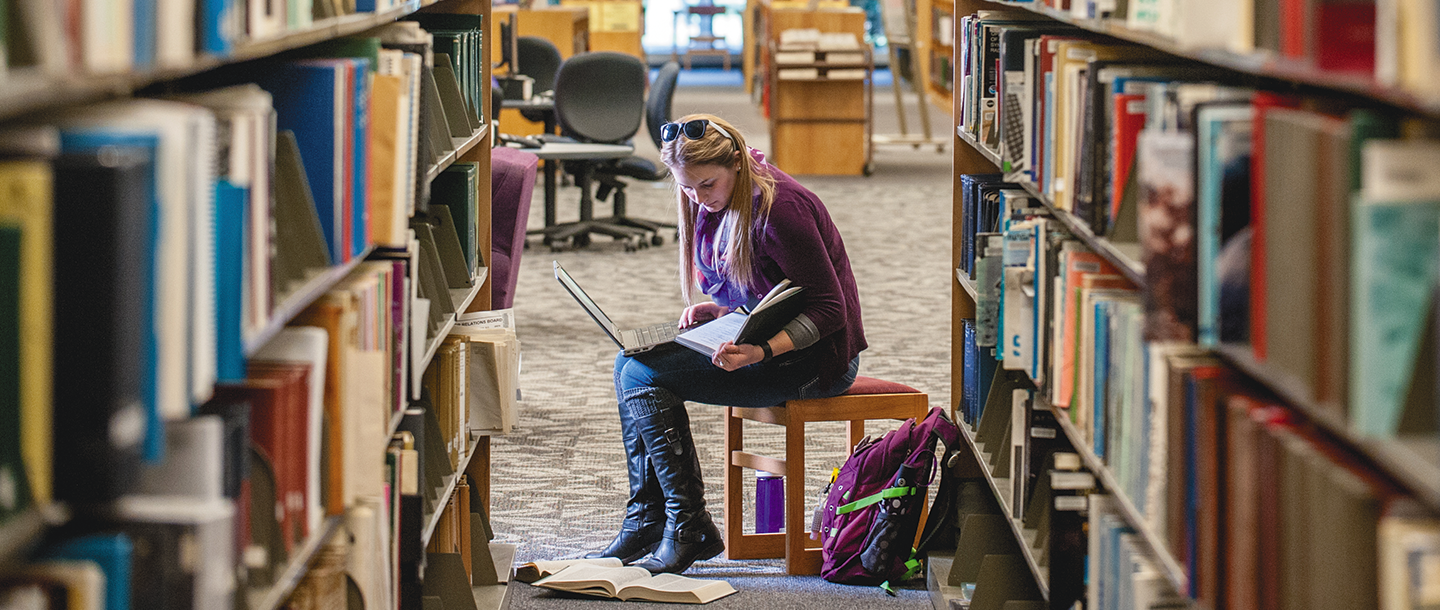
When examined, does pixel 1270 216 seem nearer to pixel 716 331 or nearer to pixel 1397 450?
pixel 1397 450

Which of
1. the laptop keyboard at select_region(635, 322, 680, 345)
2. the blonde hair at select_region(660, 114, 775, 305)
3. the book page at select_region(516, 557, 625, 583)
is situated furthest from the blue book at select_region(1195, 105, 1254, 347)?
the book page at select_region(516, 557, 625, 583)

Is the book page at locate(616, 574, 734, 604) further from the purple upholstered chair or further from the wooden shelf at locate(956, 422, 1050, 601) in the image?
the purple upholstered chair

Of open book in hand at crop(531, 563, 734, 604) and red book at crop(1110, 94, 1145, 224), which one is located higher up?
red book at crop(1110, 94, 1145, 224)

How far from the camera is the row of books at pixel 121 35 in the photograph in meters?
1.00

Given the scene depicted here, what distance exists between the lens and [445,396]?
279 centimetres

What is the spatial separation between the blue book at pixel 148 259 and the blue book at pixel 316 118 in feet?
2.06

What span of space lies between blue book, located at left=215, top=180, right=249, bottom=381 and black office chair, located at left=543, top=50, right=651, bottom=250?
20.7 ft

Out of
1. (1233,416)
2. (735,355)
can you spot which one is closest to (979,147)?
(735,355)

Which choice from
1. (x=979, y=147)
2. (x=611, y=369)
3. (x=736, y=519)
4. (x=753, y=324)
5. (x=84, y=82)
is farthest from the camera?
(x=611, y=369)

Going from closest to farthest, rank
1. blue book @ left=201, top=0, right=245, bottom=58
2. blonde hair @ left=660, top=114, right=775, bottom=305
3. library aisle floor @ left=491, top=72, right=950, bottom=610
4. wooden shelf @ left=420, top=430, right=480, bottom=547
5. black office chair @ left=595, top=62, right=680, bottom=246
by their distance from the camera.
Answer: blue book @ left=201, top=0, right=245, bottom=58 < wooden shelf @ left=420, top=430, right=480, bottom=547 < blonde hair @ left=660, top=114, right=775, bottom=305 < library aisle floor @ left=491, top=72, right=950, bottom=610 < black office chair @ left=595, top=62, right=680, bottom=246

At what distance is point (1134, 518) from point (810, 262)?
1.52 metres

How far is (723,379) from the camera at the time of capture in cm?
331

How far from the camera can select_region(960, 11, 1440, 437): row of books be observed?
3.53ft

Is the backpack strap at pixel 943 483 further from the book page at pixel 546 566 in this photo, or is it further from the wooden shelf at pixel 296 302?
the wooden shelf at pixel 296 302
